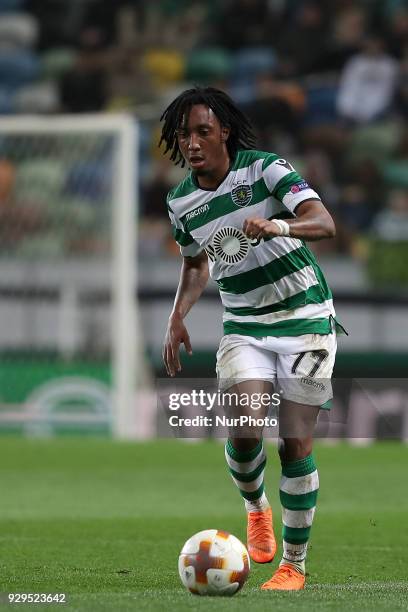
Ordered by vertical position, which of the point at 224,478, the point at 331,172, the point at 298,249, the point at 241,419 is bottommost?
the point at 224,478

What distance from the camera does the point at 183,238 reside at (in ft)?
20.8

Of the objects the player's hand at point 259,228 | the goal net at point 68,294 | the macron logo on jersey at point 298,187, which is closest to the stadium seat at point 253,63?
the goal net at point 68,294

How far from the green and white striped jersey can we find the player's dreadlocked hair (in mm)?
79

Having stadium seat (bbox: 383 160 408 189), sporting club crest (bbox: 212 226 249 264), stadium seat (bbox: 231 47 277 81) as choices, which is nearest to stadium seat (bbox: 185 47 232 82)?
stadium seat (bbox: 231 47 277 81)

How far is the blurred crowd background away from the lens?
18156 mm

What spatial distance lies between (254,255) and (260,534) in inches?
52.9

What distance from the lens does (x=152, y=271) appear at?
17.1 meters

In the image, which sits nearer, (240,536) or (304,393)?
(304,393)

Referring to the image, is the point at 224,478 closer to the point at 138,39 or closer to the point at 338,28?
the point at 338,28

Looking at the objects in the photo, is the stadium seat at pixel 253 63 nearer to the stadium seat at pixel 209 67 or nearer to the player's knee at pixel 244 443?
the stadium seat at pixel 209 67

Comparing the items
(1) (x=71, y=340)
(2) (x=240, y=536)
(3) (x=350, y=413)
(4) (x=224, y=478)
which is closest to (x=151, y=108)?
(1) (x=71, y=340)

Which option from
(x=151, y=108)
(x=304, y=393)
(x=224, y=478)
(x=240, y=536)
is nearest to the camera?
(x=304, y=393)

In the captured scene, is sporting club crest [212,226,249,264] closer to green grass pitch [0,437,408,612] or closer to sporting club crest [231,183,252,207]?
sporting club crest [231,183,252,207]

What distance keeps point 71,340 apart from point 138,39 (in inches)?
281
